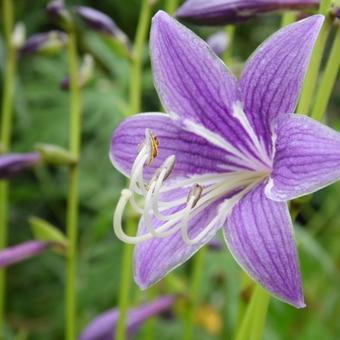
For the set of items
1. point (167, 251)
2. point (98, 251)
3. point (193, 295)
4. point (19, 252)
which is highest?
point (167, 251)

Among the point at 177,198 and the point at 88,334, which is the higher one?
the point at 177,198

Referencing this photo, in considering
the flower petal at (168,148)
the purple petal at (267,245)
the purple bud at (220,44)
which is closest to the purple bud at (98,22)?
the purple bud at (220,44)

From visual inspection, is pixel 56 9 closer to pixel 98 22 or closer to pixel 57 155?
pixel 98 22

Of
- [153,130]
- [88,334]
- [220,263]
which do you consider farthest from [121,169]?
[220,263]

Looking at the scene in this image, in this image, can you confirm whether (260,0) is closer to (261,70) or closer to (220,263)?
(261,70)

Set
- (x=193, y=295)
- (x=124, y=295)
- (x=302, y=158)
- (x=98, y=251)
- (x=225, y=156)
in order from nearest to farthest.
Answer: (x=302, y=158)
(x=225, y=156)
(x=124, y=295)
(x=193, y=295)
(x=98, y=251)

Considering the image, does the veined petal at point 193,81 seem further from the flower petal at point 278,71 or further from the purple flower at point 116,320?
the purple flower at point 116,320

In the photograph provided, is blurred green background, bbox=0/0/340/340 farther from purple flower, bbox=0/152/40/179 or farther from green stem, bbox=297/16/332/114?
green stem, bbox=297/16/332/114

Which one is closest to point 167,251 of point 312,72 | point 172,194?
point 172,194
